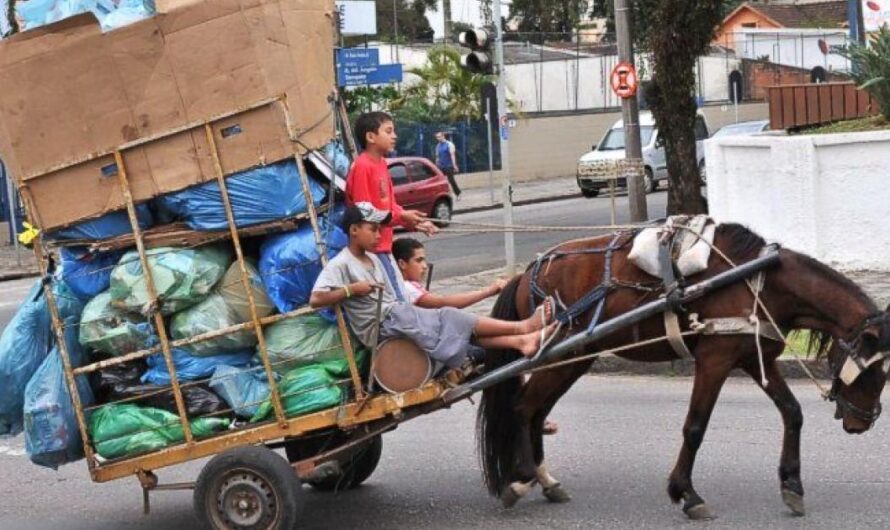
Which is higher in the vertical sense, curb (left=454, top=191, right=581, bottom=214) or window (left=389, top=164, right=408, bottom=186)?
window (left=389, top=164, right=408, bottom=186)

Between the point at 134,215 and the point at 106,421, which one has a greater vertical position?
the point at 134,215

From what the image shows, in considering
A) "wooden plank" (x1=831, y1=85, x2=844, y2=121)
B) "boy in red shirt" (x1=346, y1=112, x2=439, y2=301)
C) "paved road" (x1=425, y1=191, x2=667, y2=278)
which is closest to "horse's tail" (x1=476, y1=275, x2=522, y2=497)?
"boy in red shirt" (x1=346, y1=112, x2=439, y2=301)

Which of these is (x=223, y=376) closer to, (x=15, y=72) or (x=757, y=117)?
(x=15, y=72)

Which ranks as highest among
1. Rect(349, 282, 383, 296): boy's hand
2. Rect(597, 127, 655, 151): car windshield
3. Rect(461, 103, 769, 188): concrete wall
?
Rect(349, 282, 383, 296): boy's hand

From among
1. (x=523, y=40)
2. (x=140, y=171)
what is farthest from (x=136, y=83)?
(x=523, y=40)

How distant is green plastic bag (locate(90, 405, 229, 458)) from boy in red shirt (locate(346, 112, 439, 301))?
1143 millimetres

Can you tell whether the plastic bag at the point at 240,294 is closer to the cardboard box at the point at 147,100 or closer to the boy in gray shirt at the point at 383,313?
the boy in gray shirt at the point at 383,313

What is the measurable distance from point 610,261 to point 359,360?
1385mm

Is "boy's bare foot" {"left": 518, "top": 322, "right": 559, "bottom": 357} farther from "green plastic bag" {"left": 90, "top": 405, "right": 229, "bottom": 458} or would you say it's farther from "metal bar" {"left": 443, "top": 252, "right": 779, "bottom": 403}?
"green plastic bag" {"left": 90, "top": 405, "right": 229, "bottom": 458}

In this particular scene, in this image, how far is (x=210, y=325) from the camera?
6.47 metres

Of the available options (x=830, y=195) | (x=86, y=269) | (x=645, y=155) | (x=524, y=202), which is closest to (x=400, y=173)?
(x=524, y=202)

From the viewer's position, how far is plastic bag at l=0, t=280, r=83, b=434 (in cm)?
662

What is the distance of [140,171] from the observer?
21.2 feet

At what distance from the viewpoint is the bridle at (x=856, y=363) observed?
20.6 ft
